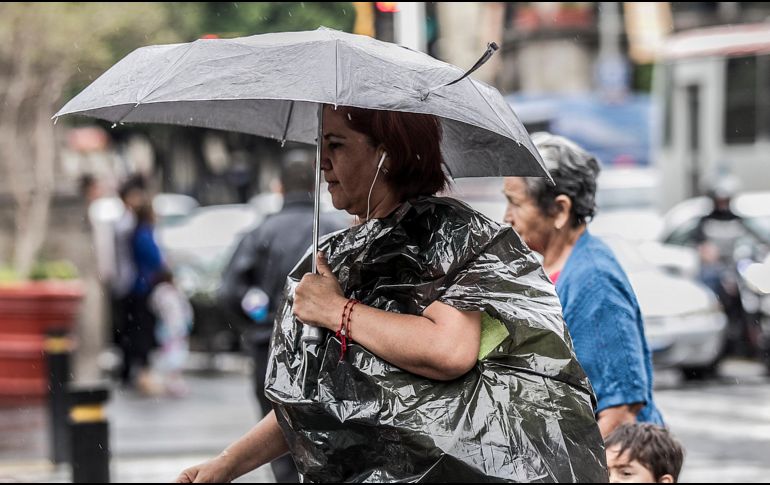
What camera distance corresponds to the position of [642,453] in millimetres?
4277

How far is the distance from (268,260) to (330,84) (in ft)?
13.7

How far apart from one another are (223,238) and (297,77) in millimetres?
16460

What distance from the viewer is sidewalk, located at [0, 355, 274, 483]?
8.88 m

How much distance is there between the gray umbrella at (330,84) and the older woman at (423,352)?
0.45 ft

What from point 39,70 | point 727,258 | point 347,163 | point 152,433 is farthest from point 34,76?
point 347,163

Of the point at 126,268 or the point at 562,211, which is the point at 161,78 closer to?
the point at 562,211

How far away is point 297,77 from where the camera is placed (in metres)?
3.06

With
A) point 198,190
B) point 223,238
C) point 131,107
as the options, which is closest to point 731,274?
point 223,238

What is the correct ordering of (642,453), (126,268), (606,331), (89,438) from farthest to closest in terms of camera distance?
(126,268), (89,438), (642,453), (606,331)

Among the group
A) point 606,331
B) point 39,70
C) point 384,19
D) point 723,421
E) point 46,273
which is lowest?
point 723,421

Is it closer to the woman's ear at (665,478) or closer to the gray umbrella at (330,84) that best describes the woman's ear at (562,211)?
the gray umbrella at (330,84)

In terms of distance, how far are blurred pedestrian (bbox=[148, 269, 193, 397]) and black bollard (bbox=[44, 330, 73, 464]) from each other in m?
4.62

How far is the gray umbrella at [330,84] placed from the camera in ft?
9.81

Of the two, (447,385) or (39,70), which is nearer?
(447,385)
